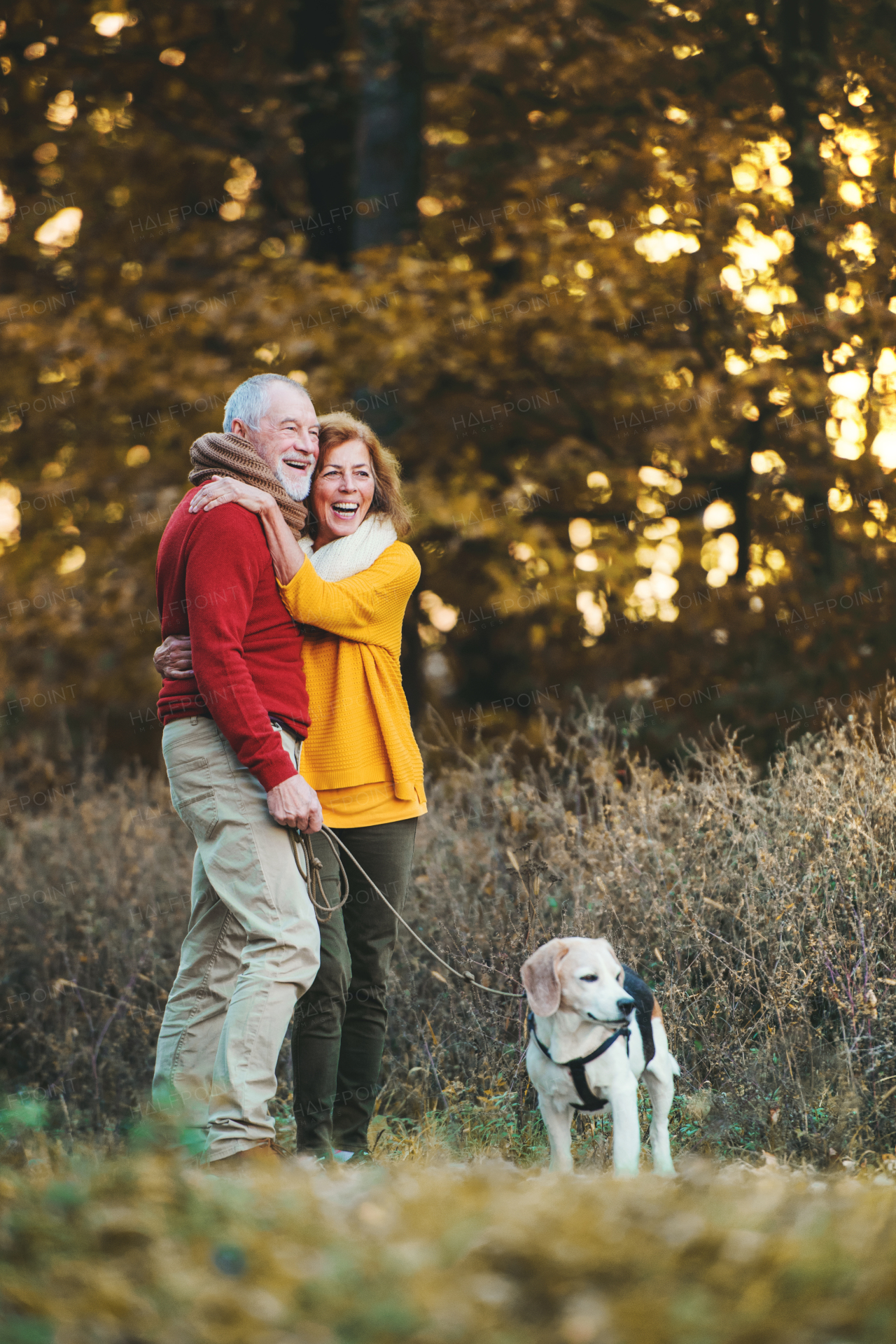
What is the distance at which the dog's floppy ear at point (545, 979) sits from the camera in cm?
342

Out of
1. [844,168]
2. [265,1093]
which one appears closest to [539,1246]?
[265,1093]

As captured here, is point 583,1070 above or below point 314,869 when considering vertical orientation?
below

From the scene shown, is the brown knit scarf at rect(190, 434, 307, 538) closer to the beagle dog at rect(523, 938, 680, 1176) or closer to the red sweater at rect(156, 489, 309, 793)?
the red sweater at rect(156, 489, 309, 793)

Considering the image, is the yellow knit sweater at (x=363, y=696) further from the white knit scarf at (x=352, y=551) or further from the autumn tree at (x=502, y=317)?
the autumn tree at (x=502, y=317)

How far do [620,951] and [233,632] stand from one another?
2144mm

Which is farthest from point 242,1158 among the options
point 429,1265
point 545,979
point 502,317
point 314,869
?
point 502,317

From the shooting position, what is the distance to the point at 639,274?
936cm

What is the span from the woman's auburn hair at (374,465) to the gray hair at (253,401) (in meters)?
0.21

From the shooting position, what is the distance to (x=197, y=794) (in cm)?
347

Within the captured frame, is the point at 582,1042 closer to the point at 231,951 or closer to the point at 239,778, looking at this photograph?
the point at 231,951

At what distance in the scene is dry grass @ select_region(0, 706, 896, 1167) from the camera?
167 inches

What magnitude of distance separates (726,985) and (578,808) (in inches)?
58.1

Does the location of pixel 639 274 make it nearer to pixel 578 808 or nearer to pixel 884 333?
pixel 884 333

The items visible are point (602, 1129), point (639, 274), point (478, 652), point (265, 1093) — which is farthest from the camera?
point (478, 652)
